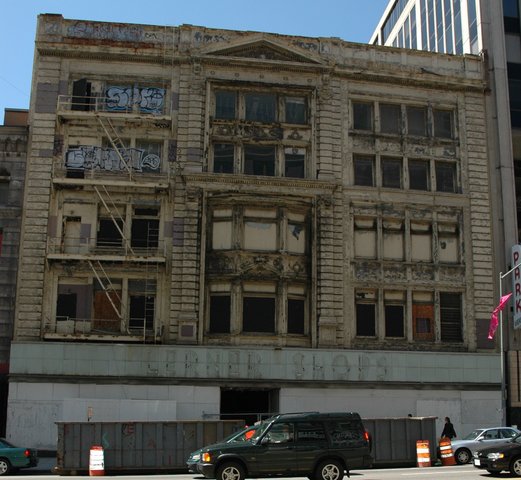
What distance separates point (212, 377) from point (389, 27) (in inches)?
1547

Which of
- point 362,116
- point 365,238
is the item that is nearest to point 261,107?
point 362,116

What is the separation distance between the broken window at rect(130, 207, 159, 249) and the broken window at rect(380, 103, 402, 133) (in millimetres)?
12309

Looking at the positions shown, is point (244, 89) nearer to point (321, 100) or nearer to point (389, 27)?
point (321, 100)

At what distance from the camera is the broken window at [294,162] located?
3656 cm

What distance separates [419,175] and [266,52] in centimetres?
979

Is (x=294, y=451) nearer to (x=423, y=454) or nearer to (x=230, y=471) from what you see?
(x=230, y=471)

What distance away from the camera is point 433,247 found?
37.0m

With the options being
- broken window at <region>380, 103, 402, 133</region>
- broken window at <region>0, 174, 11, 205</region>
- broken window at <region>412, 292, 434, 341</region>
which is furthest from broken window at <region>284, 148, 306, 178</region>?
broken window at <region>0, 174, 11, 205</region>

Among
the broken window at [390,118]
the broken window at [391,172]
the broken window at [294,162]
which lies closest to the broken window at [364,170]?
the broken window at [391,172]

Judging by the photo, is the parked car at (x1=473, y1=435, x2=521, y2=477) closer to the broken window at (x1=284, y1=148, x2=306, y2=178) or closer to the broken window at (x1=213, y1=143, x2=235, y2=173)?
the broken window at (x1=284, y1=148, x2=306, y2=178)

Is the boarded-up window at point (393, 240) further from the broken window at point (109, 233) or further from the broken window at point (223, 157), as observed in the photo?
the broken window at point (109, 233)

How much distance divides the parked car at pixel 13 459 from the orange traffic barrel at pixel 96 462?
2713 mm

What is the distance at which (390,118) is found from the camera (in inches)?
1511

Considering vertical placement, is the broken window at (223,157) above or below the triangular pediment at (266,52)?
below
